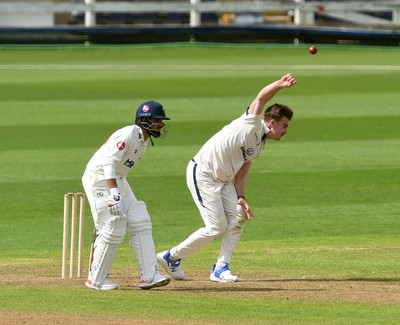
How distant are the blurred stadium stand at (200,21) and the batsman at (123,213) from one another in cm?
2397

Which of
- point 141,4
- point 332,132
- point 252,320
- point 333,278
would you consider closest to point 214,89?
point 332,132

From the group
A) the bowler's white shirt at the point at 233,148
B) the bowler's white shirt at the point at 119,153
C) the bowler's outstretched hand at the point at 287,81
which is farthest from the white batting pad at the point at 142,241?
the bowler's outstretched hand at the point at 287,81

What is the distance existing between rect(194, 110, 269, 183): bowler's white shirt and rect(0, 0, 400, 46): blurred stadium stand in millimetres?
23454

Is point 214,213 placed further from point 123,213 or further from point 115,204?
point 115,204

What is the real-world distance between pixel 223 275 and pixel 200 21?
27.2 meters

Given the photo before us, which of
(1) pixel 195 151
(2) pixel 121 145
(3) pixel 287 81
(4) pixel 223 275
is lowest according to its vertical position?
(1) pixel 195 151

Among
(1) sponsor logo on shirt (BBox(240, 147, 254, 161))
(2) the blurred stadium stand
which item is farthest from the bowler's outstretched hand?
(2) the blurred stadium stand

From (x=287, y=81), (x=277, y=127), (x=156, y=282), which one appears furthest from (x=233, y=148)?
(x=156, y=282)

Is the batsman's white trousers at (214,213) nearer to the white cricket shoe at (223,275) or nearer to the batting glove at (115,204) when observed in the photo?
the white cricket shoe at (223,275)

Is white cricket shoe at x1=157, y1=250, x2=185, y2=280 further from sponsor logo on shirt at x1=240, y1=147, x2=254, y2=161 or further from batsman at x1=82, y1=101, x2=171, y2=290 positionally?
sponsor logo on shirt at x1=240, y1=147, x2=254, y2=161

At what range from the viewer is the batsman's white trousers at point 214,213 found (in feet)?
31.7

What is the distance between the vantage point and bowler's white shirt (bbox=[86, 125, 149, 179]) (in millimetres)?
9031

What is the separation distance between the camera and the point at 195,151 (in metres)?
18.6

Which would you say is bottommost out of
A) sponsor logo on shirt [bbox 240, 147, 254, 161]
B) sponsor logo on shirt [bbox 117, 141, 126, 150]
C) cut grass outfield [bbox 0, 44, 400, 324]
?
cut grass outfield [bbox 0, 44, 400, 324]
